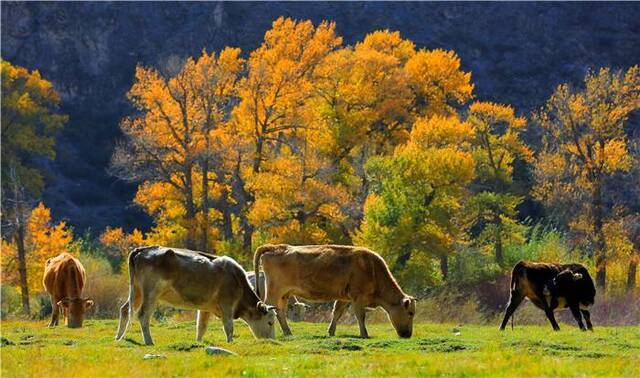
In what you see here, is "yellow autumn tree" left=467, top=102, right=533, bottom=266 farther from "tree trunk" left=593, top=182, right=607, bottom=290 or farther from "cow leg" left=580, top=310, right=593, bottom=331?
"cow leg" left=580, top=310, right=593, bottom=331

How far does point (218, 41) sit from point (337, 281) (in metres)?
97.5

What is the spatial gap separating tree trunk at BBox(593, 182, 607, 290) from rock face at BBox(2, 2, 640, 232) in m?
56.5

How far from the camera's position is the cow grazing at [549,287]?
28047mm

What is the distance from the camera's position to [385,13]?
4899 inches

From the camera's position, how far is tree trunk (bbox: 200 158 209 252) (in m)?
61.0

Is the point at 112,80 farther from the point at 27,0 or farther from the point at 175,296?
the point at 175,296

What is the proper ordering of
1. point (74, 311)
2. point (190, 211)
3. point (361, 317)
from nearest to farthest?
point (361, 317), point (74, 311), point (190, 211)

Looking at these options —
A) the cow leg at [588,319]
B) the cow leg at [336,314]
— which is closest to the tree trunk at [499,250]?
the cow leg at [588,319]

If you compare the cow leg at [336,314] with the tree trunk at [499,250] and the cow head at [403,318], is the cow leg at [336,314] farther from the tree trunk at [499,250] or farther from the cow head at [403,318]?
the tree trunk at [499,250]

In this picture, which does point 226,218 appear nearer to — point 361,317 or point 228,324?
point 361,317

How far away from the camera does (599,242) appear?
53.7 m

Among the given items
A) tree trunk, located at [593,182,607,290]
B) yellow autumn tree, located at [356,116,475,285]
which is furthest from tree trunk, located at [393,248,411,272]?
tree trunk, located at [593,182,607,290]

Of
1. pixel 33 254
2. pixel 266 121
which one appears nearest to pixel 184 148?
pixel 266 121

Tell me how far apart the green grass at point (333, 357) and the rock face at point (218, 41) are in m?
82.7
